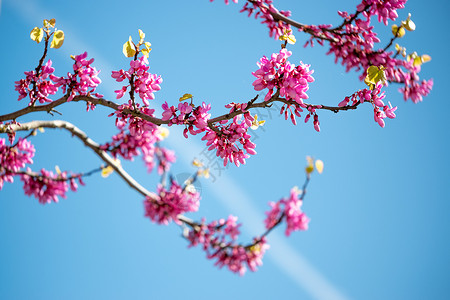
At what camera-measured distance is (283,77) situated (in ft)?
5.67

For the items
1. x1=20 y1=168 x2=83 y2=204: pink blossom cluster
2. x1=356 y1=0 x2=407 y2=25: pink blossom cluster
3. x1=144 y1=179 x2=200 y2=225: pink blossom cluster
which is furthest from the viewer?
x1=144 y1=179 x2=200 y2=225: pink blossom cluster

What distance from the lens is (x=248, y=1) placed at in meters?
3.26

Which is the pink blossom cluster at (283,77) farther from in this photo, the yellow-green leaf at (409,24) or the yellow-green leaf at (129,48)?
the yellow-green leaf at (409,24)

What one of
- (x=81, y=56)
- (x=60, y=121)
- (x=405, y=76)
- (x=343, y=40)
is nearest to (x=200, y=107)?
(x=81, y=56)

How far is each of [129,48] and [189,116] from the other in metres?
0.47

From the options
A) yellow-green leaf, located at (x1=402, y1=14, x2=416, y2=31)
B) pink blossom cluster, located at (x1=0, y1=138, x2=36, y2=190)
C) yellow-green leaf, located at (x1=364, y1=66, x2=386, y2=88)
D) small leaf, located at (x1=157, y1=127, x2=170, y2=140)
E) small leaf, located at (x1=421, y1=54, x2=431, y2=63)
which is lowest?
pink blossom cluster, located at (x1=0, y1=138, x2=36, y2=190)

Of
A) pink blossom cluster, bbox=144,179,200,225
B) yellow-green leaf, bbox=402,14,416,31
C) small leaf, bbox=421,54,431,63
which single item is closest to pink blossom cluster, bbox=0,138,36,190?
pink blossom cluster, bbox=144,179,200,225

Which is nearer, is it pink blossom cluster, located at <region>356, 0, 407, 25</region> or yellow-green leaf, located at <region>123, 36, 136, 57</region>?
yellow-green leaf, located at <region>123, 36, 136, 57</region>

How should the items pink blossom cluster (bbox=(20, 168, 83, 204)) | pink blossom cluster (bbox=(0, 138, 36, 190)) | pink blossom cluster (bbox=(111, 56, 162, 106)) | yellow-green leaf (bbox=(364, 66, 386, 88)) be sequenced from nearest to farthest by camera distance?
1. yellow-green leaf (bbox=(364, 66, 386, 88))
2. pink blossom cluster (bbox=(111, 56, 162, 106))
3. pink blossom cluster (bbox=(0, 138, 36, 190))
4. pink blossom cluster (bbox=(20, 168, 83, 204))

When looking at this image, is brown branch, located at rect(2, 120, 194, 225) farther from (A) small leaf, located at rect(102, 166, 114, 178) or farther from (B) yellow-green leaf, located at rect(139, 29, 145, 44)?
(B) yellow-green leaf, located at rect(139, 29, 145, 44)

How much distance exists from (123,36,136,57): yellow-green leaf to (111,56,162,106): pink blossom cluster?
0.05 meters

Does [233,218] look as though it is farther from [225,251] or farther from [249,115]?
[249,115]

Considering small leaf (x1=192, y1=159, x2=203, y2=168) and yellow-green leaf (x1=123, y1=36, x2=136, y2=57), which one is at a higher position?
small leaf (x1=192, y1=159, x2=203, y2=168)

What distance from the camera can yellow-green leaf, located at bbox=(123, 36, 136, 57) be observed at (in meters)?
1.73
